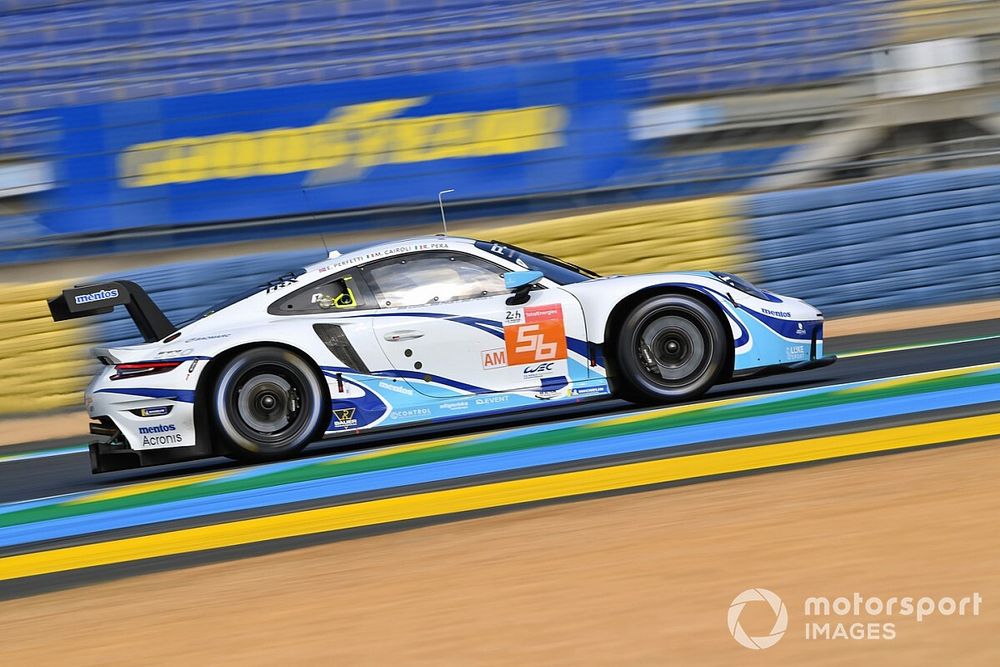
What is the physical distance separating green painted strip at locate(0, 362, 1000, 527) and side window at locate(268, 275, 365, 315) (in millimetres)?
847

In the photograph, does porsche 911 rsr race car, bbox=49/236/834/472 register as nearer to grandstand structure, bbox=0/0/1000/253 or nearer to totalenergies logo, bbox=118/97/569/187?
grandstand structure, bbox=0/0/1000/253

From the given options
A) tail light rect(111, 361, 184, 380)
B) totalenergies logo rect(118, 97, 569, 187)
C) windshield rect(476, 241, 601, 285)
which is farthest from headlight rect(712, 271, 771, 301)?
totalenergies logo rect(118, 97, 569, 187)

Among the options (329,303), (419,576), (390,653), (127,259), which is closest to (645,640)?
(390,653)

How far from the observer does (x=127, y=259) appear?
13.3m

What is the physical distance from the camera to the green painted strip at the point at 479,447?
20.2 feet

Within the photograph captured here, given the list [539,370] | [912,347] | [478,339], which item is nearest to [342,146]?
[912,347]

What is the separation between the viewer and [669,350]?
21.8 ft

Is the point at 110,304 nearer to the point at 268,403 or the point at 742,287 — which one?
the point at 268,403

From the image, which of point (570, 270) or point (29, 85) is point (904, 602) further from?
point (29, 85)

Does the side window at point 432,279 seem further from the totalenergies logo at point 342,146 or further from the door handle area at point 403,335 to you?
the totalenergies logo at point 342,146

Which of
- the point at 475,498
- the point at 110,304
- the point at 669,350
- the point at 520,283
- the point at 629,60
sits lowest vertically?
the point at 475,498

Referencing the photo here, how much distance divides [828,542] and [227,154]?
1147 centimetres

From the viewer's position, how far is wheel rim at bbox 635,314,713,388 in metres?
6.60

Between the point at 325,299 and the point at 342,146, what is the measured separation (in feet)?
25.7
